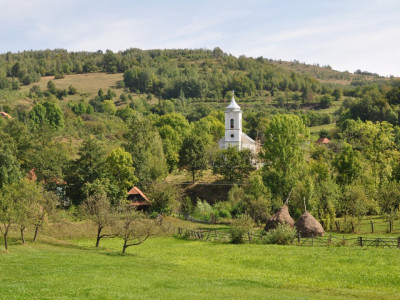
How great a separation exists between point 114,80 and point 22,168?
4828 inches

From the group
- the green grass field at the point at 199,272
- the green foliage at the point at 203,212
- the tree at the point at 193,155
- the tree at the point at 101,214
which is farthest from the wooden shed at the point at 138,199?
the green grass field at the point at 199,272

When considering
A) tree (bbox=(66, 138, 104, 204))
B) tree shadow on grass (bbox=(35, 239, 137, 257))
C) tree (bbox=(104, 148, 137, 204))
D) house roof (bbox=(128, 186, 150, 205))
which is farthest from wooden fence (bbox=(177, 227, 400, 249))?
tree (bbox=(66, 138, 104, 204))

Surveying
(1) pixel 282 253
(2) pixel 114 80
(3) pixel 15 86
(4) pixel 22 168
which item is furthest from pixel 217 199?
(2) pixel 114 80

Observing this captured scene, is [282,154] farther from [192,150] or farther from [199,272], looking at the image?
[199,272]

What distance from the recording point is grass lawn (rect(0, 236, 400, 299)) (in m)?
21.0

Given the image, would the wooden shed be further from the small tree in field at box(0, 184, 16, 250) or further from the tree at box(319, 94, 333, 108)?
the tree at box(319, 94, 333, 108)

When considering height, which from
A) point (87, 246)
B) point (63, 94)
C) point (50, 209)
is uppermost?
point (63, 94)

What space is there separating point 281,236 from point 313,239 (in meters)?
2.76

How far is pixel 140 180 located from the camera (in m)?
62.8

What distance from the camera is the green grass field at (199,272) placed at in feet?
68.7

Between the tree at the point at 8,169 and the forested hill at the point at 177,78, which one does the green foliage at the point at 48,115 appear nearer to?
the tree at the point at 8,169

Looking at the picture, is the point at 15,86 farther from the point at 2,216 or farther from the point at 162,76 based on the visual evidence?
the point at 2,216

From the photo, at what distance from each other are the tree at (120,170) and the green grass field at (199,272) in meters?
19.0

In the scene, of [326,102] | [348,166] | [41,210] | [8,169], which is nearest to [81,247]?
[41,210]
